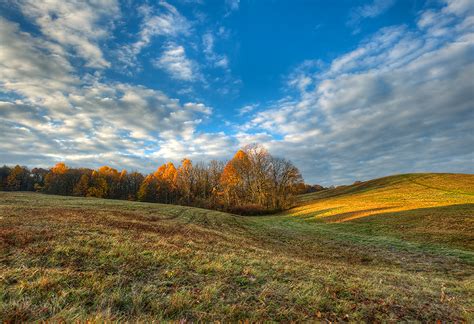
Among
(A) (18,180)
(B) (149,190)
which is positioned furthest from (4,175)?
(B) (149,190)

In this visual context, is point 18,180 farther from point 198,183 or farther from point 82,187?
point 198,183

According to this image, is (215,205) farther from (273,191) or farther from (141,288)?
(141,288)

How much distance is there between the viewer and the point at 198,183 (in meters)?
91.7

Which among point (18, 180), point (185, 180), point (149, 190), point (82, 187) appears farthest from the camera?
point (18, 180)

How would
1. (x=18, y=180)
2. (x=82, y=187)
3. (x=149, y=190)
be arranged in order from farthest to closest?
(x=18, y=180)
(x=149, y=190)
(x=82, y=187)

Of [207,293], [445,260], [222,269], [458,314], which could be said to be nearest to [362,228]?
[445,260]

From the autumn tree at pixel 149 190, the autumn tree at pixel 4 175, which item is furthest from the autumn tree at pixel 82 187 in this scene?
the autumn tree at pixel 4 175

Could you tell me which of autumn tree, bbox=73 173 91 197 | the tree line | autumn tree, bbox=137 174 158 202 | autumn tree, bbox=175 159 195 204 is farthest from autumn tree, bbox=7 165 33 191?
autumn tree, bbox=175 159 195 204

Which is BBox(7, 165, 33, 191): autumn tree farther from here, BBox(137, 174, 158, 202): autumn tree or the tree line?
BBox(137, 174, 158, 202): autumn tree

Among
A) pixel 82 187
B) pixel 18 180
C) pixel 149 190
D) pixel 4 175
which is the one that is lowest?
pixel 149 190

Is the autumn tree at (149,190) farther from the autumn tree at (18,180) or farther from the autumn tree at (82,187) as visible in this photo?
the autumn tree at (18,180)

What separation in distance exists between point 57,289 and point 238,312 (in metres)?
3.67

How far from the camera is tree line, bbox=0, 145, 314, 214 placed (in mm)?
70125

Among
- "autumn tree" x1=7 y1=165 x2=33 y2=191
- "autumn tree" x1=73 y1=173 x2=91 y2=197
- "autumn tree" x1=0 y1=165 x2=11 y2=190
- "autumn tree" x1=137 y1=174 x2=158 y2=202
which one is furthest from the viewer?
"autumn tree" x1=0 y1=165 x2=11 y2=190
